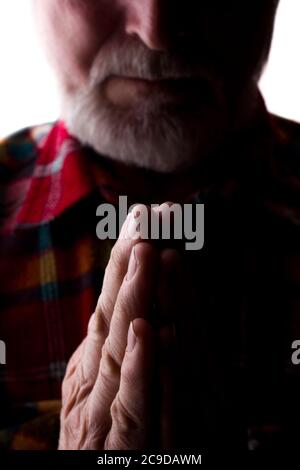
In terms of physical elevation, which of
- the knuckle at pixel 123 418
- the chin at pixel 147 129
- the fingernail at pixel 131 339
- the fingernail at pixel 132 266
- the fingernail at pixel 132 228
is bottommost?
the knuckle at pixel 123 418

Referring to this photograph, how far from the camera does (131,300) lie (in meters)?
0.30

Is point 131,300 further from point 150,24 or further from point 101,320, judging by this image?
point 150,24

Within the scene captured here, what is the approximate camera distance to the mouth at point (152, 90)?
1.74ft

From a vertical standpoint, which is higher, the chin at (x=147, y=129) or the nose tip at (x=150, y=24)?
the nose tip at (x=150, y=24)

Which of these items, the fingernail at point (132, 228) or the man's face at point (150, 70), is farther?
the man's face at point (150, 70)

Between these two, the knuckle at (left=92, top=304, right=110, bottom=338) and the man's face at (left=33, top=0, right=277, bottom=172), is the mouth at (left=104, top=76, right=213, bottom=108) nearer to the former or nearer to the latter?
the man's face at (left=33, top=0, right=277, bottom=172)

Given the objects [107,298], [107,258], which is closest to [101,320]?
[107,298]

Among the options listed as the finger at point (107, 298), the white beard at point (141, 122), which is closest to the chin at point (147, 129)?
the white beard at point (141, 122)

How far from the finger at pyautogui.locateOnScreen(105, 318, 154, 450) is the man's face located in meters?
0.32

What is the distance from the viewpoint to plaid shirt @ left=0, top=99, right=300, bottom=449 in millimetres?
568

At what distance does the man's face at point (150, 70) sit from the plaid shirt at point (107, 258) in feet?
0.20

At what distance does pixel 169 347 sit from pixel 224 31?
435mm

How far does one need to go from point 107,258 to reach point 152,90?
0.73 ft

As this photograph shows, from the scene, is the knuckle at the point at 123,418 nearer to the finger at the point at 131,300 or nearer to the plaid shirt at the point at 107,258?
the finger at the point at 131,300
